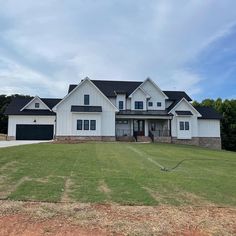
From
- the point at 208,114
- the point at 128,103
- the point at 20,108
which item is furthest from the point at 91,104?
the point at 208,114

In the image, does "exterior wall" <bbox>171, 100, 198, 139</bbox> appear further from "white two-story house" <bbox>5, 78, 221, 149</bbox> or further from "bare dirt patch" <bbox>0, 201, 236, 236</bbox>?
"bare dirt patch" <bbox>0, 201, 236, 236</bbox>

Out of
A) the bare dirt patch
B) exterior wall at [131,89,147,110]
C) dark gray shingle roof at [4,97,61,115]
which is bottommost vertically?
the bare dirt patch

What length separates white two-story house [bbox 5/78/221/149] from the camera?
35.8 m

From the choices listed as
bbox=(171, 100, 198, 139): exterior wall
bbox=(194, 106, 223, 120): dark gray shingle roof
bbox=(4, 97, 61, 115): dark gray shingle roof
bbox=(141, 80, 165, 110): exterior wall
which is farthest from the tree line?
bbox=(141, 80, 165, 110): exterior wall

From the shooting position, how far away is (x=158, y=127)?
41719mm

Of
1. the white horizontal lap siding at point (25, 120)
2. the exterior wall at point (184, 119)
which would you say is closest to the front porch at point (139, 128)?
the exterior wall at point (184, 119)

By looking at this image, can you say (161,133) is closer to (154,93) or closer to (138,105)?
(138,105)

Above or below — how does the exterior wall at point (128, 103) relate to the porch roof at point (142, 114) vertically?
above

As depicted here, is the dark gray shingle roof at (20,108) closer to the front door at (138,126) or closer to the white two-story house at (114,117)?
the white two-story house at (114,117)

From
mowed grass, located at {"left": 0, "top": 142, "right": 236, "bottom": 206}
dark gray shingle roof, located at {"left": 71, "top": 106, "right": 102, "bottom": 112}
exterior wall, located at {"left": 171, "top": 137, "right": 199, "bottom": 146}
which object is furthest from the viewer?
exterior wall, located at {"left": 171, "top": 137, "right": 199, "bottom": 146}

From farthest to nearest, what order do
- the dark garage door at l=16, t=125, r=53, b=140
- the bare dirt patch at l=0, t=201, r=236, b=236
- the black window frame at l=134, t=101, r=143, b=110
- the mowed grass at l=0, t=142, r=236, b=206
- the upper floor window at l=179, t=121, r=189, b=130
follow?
the black window frame at l=134, t=101, r=143, b=110 < the upper floor window at l=179, t=121, r=189, b=130 < the dark garage door at l=16, t=125, r=53, b=140 < the mowed grass at l=0, t=142, r=236, b=206 < the bare dirt patch at l=0, t=201, r=236, b=236

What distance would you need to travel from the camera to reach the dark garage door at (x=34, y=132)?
3853 cm

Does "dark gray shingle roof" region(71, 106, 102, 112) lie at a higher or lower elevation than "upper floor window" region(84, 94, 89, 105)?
lower

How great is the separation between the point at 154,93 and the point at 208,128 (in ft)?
29.1
